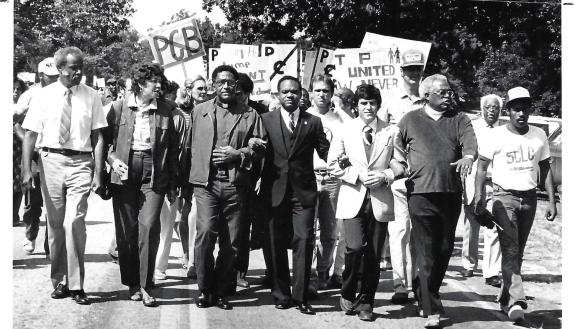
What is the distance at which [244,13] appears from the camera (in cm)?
3203

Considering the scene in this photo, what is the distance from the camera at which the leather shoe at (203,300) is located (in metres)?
7.54

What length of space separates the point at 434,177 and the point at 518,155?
1.25 m

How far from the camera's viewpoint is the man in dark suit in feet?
25.1

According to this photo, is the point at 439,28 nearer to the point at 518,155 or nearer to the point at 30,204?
the point at 30,204

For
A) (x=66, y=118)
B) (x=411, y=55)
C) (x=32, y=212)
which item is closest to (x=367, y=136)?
(x=66, y=118)

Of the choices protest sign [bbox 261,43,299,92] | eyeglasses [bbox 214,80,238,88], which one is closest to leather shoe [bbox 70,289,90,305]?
eyeglasses [bbox 214,80,238,88]

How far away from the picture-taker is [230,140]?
7.62 m

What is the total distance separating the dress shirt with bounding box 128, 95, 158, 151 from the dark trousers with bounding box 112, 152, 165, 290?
0.28ft

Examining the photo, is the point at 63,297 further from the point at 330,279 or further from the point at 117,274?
the point at 330,279

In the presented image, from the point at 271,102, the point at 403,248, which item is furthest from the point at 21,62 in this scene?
the point at 403,248

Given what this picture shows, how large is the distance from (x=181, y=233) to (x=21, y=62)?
13263mm

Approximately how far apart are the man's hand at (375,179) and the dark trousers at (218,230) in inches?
46.0

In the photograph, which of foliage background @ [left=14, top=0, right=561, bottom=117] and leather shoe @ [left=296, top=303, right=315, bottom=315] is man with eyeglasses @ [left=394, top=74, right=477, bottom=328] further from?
foliage background @ [left=14, top=0, right=561, bottom=117]

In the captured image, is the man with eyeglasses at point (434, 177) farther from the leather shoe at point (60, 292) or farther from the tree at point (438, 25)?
the tree at point (438, 25)
